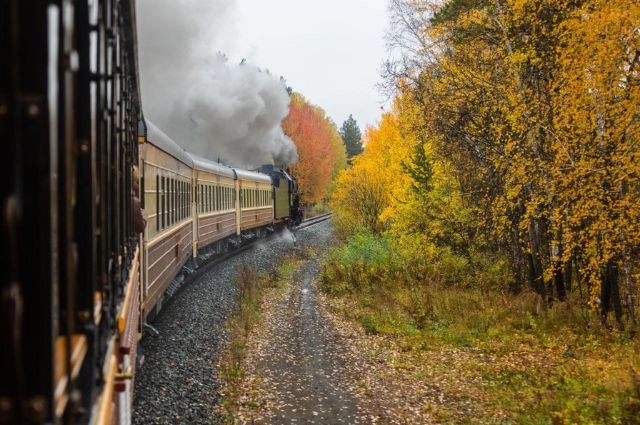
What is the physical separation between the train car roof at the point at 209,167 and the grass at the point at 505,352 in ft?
16.0

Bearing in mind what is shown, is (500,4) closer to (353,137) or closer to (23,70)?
(23,70)

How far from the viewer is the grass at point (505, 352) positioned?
718 cm

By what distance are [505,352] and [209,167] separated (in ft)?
29.1

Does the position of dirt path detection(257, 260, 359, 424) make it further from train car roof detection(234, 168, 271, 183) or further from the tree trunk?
train car roof detection(234, 168, 271, 183)

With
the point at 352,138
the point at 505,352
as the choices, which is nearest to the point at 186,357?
the point at 505,352

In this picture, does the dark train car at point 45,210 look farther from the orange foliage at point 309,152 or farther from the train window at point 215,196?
the orange foliage at point 309,152

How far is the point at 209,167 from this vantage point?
49.4ft

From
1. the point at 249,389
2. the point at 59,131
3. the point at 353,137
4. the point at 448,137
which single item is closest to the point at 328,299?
the point at 448,137

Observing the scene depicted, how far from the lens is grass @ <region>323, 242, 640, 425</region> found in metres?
7.18

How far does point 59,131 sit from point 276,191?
27219mm

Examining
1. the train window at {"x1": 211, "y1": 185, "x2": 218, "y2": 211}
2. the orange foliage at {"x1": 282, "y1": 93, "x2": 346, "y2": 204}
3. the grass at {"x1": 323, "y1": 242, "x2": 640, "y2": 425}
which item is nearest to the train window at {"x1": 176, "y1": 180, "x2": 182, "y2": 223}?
the grass at {"x1": 323, "y1": 242, "x2": 640, "y2": 425}

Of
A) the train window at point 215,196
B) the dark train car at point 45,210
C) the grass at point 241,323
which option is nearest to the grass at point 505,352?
the grass at point 241,323

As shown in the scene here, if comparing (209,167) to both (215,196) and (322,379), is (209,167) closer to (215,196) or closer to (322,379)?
(215,196)

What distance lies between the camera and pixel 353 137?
8388cm
